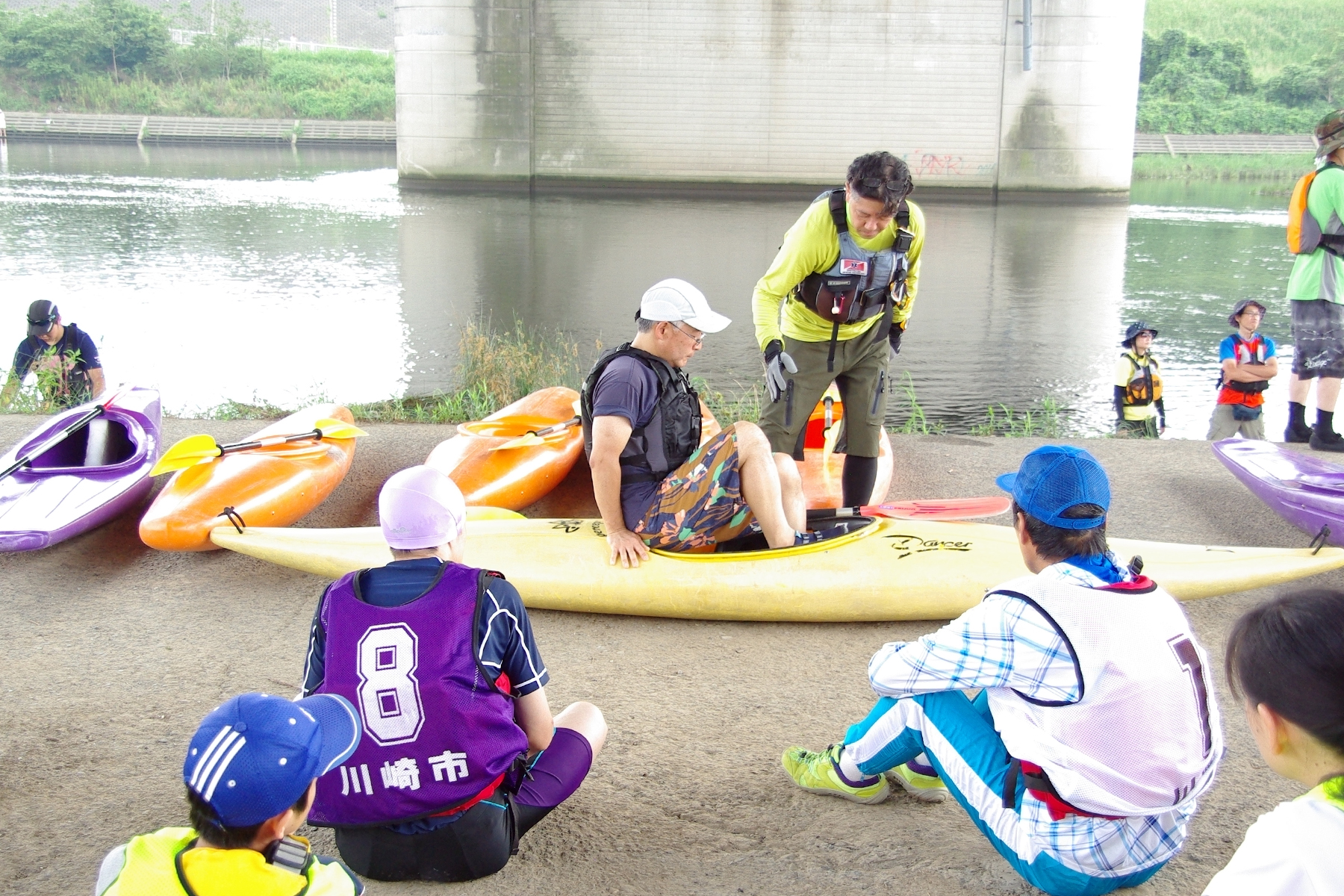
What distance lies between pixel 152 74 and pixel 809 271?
48.1m

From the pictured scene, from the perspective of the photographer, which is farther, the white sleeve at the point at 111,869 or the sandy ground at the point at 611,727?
the sandy ground at the point at 611,727

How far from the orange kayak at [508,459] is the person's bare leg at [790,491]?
1.27 metres

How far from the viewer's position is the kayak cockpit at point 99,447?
173 inches

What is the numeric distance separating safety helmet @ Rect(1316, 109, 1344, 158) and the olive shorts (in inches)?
97.4

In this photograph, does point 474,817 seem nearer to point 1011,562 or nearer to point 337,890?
point 337,890

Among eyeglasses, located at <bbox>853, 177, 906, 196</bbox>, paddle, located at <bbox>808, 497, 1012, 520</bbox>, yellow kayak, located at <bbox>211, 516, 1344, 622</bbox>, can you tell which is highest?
eyeglasses, located at <bbox>853, 177, 906, 196</bbox>

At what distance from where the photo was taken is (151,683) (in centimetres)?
299

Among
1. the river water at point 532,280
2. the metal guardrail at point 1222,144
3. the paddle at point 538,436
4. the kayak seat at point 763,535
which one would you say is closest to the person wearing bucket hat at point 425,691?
the kayak seat at point 763,535

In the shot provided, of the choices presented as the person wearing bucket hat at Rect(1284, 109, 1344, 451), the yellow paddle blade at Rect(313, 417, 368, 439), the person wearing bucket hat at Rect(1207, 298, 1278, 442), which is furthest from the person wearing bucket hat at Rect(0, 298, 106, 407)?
the person wearing bucket hat at Rect(1207, 298, 1278, 442)

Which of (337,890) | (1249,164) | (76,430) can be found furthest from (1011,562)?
(1249,164)

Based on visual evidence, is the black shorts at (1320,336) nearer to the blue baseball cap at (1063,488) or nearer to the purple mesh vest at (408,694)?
the blue baseball cap at (1063,488)

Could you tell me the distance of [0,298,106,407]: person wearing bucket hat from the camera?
242 inches

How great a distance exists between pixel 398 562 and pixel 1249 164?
36.8 metres

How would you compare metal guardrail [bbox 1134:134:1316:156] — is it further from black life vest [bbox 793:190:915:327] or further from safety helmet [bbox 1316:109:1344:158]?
black life vest [bbox 793:190:915:327]
